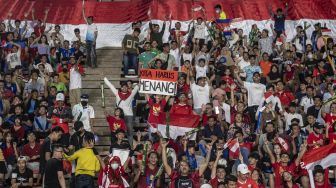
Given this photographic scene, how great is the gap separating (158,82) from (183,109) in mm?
904

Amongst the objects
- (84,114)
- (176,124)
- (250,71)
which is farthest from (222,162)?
(250,71)

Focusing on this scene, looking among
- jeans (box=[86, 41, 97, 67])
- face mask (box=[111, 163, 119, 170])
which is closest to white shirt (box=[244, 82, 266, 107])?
jeans (box=[86, 41, 97, 67])

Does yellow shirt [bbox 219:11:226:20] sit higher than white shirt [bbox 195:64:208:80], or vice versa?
yellow shirt [bbox 219:11:226:20]

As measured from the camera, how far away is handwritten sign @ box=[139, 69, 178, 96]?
21656 mm

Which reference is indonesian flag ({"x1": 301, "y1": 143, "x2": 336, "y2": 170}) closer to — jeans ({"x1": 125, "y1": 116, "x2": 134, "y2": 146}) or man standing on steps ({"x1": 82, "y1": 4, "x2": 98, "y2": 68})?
jeans ({"x1": 125, "y1": 116, "x2": 134, "y2": 146})

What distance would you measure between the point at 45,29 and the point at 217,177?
12957 millimetres

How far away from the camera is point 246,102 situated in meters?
23.4

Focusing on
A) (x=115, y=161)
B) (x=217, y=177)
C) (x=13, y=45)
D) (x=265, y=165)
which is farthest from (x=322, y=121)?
(x=13, y=45)

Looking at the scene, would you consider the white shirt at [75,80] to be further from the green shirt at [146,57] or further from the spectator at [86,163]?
the spectator at [86,163]

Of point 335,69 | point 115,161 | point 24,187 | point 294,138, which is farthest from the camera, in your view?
point 335,69

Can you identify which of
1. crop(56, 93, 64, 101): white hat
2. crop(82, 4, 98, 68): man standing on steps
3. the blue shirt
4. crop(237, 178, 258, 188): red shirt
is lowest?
crop(237, 178, 258, 188): red shirt

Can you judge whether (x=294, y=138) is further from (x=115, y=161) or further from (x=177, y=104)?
(x=115, y=161)

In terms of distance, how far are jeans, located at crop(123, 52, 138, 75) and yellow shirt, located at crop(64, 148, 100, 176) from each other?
24.3ft

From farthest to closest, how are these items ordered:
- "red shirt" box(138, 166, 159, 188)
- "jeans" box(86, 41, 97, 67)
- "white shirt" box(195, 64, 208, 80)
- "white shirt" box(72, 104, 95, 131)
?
"jeans" box(86, 41, 97, 67) < "white shirt" box(195, 64, 208, 80) < "white shirt" box(72, 104, 95, 131) < "red shirt" box(138, 166, 159, 188)
